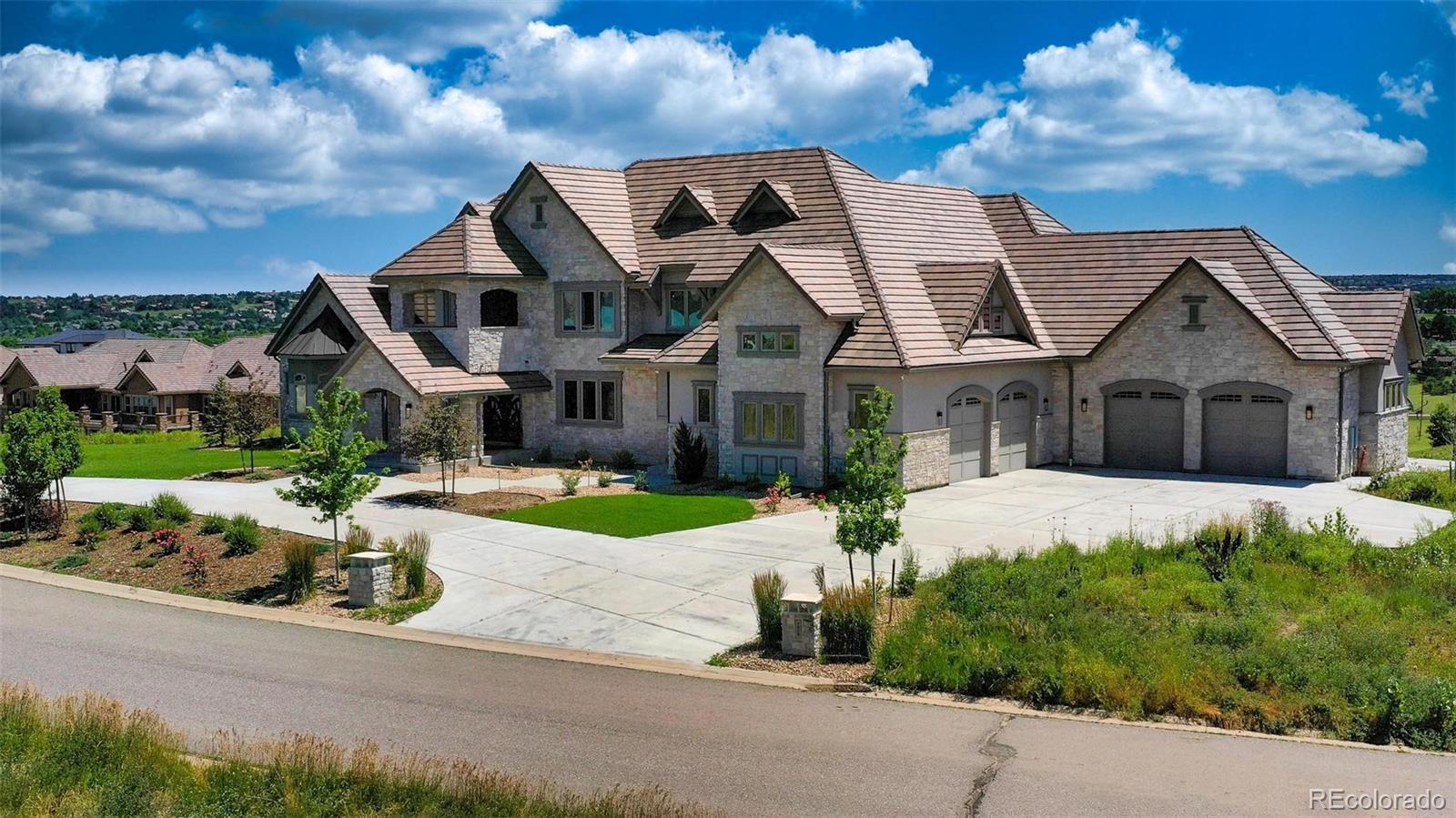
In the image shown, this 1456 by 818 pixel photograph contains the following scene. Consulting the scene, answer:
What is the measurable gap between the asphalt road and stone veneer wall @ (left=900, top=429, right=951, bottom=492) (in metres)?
16.2

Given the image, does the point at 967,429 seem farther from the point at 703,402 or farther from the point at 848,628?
the point at 848,628

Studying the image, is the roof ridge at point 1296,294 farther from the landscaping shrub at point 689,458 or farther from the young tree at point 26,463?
the young tree at point 26,463

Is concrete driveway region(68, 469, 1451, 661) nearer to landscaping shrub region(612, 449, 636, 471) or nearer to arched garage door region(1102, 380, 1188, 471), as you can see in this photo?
arched garage door region(1102, 380, 1188, 471)

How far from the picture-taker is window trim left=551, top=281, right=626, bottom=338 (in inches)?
1495

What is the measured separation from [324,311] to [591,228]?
1063cm

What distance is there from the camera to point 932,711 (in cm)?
1412

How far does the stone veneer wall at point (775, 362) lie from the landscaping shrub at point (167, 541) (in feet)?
46.0

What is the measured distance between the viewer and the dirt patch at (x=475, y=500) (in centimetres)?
2880

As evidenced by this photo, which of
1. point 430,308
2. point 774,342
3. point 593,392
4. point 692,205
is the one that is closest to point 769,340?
point 774,342

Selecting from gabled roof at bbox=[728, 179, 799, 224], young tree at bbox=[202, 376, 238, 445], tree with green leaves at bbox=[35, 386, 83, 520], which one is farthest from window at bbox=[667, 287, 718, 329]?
tree with green leaves at bbox=[35, 386, 83, 520]

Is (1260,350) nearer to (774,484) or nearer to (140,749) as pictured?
(774,484)

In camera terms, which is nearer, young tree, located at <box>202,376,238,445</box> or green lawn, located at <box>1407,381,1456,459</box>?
green lawn, located at <box>1407,381,1456,459</box>

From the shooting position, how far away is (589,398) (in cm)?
3866

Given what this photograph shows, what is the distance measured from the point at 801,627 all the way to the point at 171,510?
691 inches
